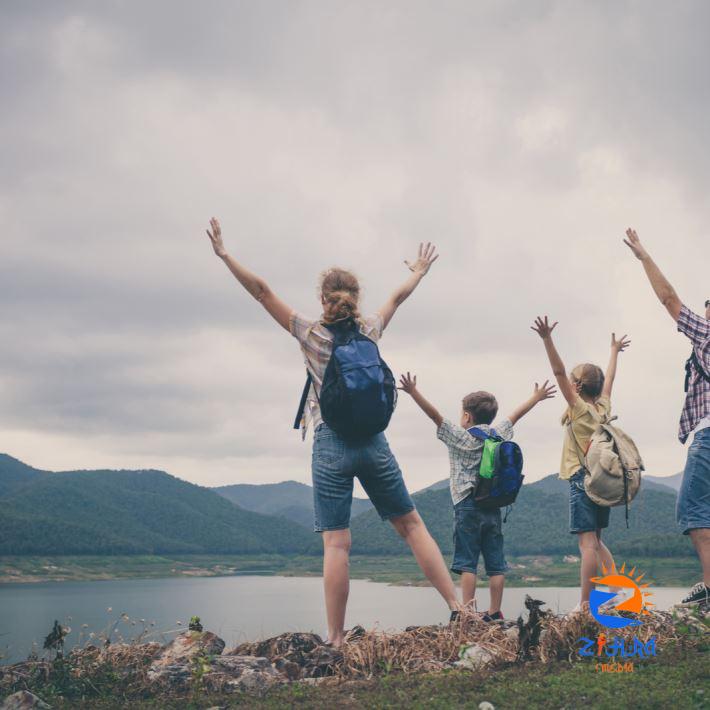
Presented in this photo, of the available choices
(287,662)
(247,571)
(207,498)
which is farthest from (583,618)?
(207,498)

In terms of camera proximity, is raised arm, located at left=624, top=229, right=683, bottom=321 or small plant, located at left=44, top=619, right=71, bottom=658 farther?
raised arm, located at left=624, top=229, right=683, bottom=321

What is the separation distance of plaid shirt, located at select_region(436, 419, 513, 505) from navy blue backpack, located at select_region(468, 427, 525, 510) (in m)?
0.09

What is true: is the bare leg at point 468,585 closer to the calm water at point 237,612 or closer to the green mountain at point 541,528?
the calm water at point 237,612

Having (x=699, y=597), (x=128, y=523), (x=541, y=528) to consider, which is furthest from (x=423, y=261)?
(x=128, y=523)

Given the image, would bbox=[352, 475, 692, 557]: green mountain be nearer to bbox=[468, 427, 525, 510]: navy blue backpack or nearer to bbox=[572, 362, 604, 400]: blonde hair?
bbox=[572, 362, 604, 400]: blonde hair

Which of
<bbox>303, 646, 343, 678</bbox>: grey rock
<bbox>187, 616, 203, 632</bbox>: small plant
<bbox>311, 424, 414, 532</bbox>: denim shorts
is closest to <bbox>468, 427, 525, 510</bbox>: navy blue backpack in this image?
<bbox>311, 424, 414, 532</bbox>: denim shorts

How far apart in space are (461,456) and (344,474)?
5.15 feet

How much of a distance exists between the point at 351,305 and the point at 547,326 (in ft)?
6.02

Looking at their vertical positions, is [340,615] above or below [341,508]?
below

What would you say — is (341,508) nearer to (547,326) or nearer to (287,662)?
(287,662)

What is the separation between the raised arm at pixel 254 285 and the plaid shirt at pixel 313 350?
77 mm

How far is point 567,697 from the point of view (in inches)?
142

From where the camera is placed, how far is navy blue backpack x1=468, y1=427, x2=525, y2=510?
5918mm

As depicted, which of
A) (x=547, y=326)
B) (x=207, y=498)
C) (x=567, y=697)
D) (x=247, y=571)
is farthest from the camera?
(x=207, y=498)
